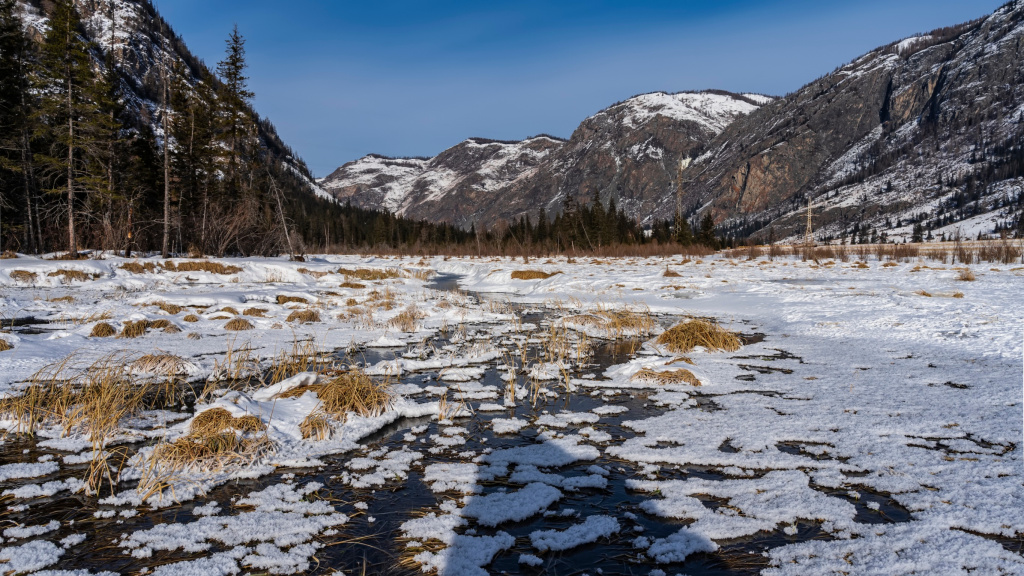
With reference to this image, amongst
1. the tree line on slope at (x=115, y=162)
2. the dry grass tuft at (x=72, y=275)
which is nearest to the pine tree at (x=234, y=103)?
the tree line on slope at (x=115, y=162)

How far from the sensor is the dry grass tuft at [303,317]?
12684 mm

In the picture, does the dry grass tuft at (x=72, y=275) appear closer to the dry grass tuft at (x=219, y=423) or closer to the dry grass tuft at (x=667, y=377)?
the dry grass tuft at (x=219, y=423)

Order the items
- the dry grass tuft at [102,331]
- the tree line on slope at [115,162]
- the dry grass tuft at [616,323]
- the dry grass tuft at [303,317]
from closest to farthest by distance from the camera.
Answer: the dry grass tuft at [102,331] < the dry grass tuft at [616,323] < the dry grass tuft at [303,317] < the tree line on slope at [115,162]

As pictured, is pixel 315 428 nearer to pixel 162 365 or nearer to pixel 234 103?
pixel 162 365

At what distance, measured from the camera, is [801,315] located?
466 inches

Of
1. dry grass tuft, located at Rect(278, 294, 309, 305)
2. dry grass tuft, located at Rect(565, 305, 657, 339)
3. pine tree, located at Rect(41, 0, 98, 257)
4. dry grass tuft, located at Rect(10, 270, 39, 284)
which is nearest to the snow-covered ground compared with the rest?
dry grass tuft, located at Rect(565, 305, 657, 339)

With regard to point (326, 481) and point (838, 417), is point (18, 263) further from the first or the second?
point (838, 417)

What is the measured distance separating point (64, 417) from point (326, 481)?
3.26 m

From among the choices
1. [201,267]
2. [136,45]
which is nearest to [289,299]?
[201,267]

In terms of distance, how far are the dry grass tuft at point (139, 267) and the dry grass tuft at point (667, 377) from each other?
24.7 meters

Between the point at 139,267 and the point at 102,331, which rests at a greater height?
the point at 139,267

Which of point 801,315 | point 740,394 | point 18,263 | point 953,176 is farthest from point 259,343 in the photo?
point 953,176

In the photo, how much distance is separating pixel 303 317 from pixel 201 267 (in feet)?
49.9

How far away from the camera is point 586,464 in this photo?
4.26m
